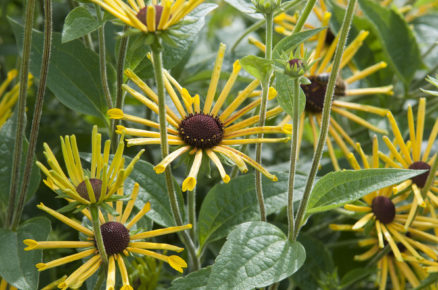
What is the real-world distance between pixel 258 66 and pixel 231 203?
202 mm

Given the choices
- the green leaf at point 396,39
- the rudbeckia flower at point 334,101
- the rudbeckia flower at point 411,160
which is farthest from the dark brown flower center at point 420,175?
the green leaf at point 396,39

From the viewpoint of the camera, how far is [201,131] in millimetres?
620

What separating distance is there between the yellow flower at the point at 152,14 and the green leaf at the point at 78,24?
0.07m

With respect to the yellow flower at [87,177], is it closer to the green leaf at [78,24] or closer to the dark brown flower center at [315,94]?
the green leaf at [78,24]

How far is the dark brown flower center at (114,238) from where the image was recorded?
0.60m

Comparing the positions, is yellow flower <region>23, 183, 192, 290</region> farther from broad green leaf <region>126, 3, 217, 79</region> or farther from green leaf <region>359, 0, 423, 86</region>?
green leaf <region>359, 0, 423, 86</region>

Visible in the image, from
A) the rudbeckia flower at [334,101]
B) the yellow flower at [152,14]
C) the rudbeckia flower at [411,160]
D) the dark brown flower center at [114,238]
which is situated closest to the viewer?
the yellow flower at [152,14]

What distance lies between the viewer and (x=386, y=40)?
935 millimetres

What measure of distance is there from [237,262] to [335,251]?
0.42m

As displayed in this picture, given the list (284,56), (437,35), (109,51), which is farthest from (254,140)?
(437,35)

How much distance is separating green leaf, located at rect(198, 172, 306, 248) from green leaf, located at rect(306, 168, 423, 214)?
7cm

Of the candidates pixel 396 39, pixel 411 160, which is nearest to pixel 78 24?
pixel 411 160

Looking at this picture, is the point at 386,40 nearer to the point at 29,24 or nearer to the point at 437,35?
the point at 437,35

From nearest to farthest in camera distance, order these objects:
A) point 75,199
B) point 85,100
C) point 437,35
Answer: point 75,199 < point 85,100 < point 437,35
